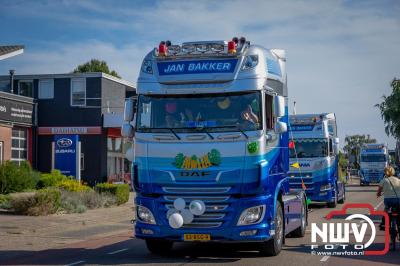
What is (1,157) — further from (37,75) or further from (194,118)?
(194,118)

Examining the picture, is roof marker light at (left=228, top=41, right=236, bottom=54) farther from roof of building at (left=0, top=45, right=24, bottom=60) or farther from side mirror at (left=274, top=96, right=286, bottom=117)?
roof of building at (left=0, top=45, right=24, bottom=60)

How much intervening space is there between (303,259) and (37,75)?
31.7 meters

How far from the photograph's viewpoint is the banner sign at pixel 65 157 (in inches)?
1153

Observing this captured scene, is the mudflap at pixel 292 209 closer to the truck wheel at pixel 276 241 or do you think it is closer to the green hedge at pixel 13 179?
the truck wheel at pixel 276 241

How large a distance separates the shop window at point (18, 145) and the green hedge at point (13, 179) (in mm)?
10345

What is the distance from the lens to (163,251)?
12461mm

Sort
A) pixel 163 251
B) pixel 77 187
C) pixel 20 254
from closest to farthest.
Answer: pixel 163 251 < pixel 20 254 < pixel 77 187

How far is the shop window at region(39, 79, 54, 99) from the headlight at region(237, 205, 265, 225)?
1224 inches

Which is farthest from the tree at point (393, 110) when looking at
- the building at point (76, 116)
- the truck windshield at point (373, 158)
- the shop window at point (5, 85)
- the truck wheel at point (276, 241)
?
Answer: the truck wheel at point (276, 241)

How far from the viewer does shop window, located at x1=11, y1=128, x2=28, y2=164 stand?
121 feet

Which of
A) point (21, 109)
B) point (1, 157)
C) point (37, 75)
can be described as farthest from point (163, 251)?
point (37, 75)

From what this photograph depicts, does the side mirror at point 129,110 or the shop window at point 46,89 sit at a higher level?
the shop window at point 46,89

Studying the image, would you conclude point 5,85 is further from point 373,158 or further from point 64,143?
point 373,158

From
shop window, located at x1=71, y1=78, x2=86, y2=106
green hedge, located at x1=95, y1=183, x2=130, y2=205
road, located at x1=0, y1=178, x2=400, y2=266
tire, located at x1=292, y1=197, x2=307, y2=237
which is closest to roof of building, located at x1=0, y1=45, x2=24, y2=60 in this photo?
shop window, located at x1=71, y1=78, x2=86, y2=106
